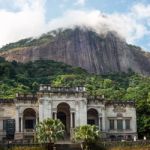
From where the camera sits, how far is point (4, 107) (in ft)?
240

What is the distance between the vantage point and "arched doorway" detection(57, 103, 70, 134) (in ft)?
245

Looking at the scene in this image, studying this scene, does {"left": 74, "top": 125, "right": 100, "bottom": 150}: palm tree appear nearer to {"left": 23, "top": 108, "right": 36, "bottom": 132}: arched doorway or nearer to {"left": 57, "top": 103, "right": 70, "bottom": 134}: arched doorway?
{"left": 57, "top": 103, "right": 70, "bottom": 134}: arched doorway

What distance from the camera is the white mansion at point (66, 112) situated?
71.9m

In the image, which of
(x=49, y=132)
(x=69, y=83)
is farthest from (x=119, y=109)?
(x=69, y=83)

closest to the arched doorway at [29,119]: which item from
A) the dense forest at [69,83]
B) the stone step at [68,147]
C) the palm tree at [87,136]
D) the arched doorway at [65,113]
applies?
the arched doorway at [65,113]

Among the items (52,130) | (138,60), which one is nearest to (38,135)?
(52,130)

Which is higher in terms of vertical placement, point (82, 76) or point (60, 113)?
point (82, 76)

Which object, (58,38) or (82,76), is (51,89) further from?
(58,38)

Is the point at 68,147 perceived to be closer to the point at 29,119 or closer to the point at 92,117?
the point at 29,119

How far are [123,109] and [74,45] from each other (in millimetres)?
106642

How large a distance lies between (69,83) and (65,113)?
146 feet

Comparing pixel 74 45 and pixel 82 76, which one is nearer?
pixel 82 76

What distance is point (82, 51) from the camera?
18325 cm

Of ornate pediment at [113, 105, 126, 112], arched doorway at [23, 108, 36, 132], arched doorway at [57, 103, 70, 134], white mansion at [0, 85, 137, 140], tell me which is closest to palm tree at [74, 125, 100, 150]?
white mansion at [0, 85, 137, 140]
